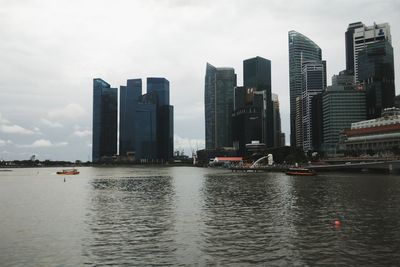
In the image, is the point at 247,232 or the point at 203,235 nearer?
the point at 203,235

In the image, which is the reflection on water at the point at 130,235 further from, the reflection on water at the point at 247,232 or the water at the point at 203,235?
the reflection on water at the point at 247,232

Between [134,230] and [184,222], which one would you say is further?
[184,222]

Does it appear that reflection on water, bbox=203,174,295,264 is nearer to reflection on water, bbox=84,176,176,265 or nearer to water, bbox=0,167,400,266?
water, bbox=0,167,400,266

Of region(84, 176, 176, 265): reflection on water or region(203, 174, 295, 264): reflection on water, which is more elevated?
region(203, 174, 295, 264): reflection on water

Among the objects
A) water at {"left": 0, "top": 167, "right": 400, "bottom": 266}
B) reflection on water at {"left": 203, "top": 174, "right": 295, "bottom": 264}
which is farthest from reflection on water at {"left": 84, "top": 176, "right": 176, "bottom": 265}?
reflection on water at {"left": 203, "top": 174, "right": 295, "bottom": 264}

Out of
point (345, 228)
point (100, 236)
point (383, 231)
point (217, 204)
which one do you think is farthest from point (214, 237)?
point (217, 204)

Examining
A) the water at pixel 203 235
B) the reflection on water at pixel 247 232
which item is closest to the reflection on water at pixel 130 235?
the water at pixel 203 235

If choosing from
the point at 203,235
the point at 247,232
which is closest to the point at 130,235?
the point at 203,235

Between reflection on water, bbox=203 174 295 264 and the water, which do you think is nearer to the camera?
the water

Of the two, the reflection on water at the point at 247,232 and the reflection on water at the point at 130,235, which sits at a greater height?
the reflection on water at the point at 247,232

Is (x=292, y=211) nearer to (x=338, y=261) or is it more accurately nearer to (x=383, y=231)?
(x=383, y=231)

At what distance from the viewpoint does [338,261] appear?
34.0 meters

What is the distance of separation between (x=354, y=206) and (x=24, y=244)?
55.1 metres

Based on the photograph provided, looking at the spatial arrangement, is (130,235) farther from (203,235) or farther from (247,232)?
(247,232)
